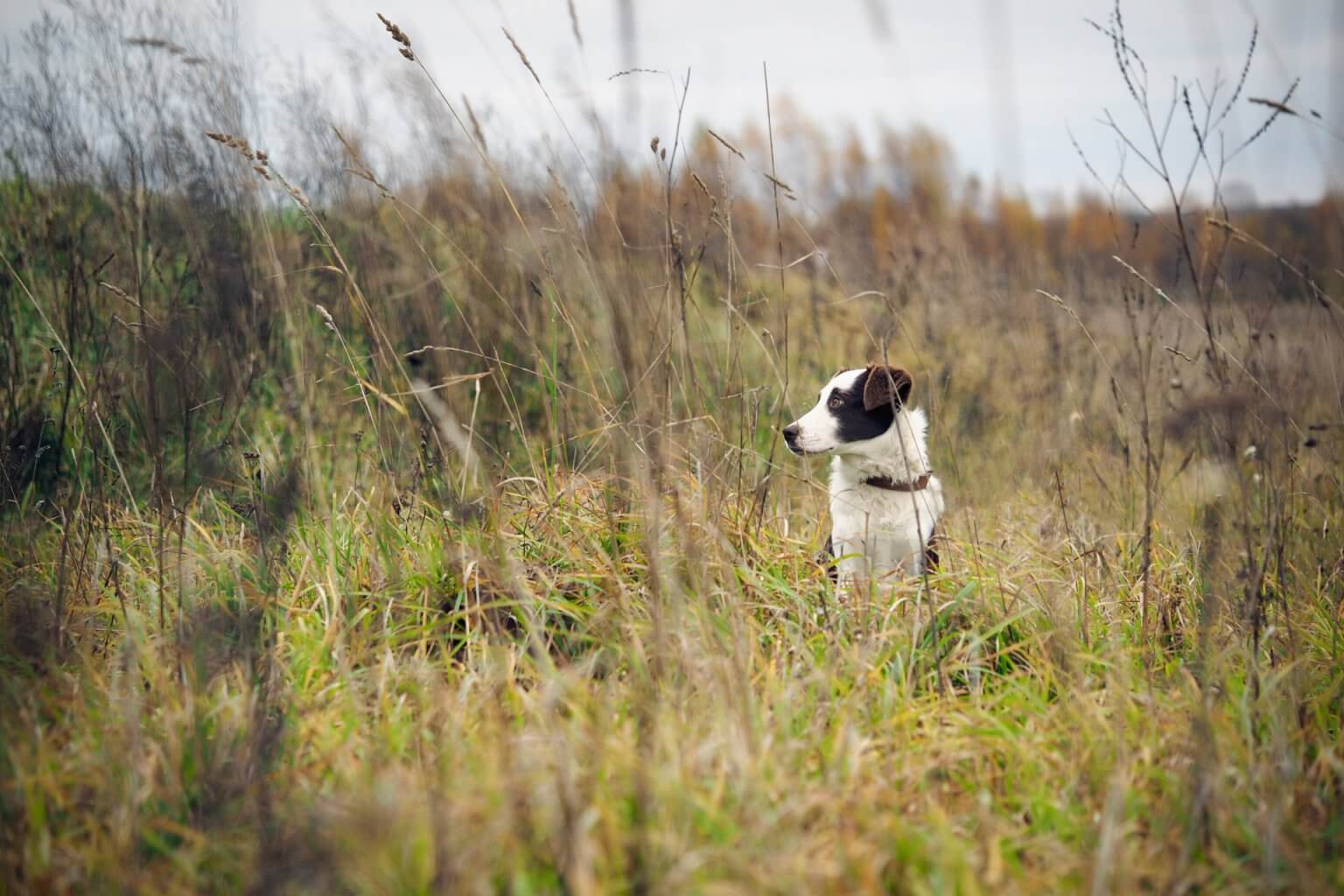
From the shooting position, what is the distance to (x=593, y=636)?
2.23 metres

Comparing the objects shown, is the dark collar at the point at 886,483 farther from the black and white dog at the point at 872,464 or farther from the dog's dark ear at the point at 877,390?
the dog's dark ear at the point at 877,390

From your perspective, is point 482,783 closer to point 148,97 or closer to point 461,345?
point 461,345

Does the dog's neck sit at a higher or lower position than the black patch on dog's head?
lower

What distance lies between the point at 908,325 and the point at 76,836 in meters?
5.93

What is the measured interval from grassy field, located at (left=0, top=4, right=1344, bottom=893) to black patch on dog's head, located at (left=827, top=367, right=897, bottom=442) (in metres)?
0.41

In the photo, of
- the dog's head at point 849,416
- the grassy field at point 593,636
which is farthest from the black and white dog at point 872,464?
the grassy field at point 593,636

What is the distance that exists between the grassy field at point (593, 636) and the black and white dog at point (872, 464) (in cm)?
22

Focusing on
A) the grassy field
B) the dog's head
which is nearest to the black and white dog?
the dog's head

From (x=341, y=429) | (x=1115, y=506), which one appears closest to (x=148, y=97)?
(x=341, y=429)

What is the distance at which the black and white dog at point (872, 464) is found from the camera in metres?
3.21

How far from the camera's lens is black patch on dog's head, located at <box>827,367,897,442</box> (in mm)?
3346

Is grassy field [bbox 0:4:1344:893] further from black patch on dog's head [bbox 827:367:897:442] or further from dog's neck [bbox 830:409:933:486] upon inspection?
black patch on dog's head [bbox 827:367:897:442]

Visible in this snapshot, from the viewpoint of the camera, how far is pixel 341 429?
3.99 m

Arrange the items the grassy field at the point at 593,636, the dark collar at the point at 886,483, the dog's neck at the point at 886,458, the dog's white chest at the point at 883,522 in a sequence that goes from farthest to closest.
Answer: the dog's neck at the point at 886,458, the dark collar at the point at 886,483, the dog's white chest at the point at 883,522, the grassy field at the point at 593,636
